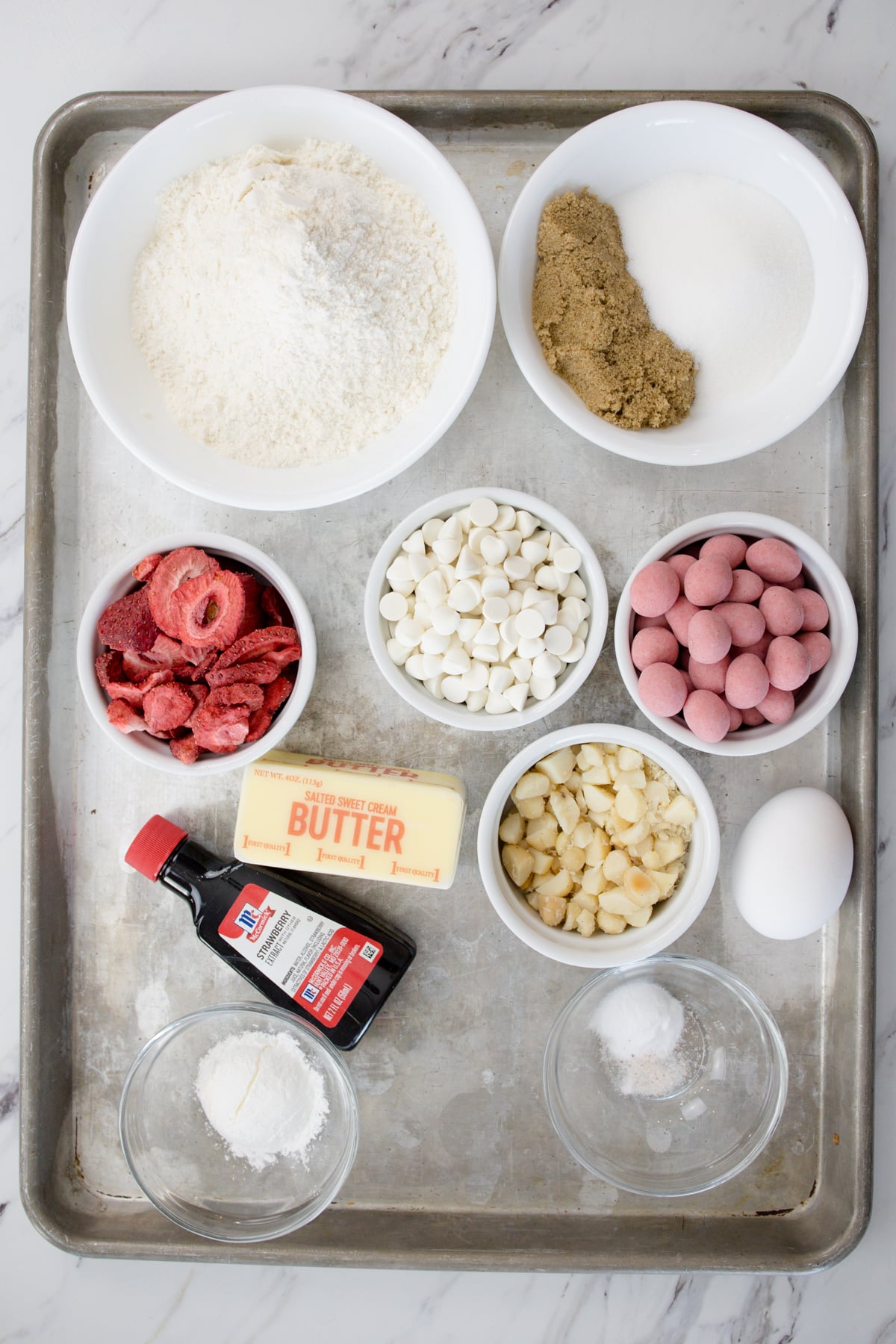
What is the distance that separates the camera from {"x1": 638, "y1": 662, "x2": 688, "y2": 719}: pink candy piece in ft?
2.59

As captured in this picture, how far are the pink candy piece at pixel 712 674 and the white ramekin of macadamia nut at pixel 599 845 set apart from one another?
0.23 ft

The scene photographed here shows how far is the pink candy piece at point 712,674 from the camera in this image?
0.80 meters

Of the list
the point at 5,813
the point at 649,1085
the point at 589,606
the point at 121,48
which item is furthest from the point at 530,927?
the point at 121,48

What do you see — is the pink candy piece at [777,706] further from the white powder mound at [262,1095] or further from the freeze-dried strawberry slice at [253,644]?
the white powder mound at [262,1095]

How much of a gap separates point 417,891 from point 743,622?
0.43 metres

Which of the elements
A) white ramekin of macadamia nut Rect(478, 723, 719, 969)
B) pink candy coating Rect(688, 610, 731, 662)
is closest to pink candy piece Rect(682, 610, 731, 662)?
pink candy coating Rect(688, 610, 731, 662)

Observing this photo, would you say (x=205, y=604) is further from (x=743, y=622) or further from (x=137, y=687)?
(x=743, y=622)

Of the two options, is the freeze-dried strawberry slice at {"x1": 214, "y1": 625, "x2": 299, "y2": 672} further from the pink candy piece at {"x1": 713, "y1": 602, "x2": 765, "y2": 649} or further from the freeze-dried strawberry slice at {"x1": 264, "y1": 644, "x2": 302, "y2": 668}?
the pink candy piece at {"x1": 713, "y1": 602, "x2": 765, "y2": 649}

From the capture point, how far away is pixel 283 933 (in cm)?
85

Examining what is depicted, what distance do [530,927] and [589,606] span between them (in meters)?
0.32

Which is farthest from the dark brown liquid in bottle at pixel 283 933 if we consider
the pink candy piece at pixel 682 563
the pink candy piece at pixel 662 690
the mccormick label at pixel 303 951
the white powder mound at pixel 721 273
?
the white powder mound at pixel 721 273

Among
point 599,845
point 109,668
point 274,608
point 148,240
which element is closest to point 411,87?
point 148,240

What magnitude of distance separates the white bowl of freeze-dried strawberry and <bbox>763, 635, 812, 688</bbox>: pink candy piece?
1.42 ft

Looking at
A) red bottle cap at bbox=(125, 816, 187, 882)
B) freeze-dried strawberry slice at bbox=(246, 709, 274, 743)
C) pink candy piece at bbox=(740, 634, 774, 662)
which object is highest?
pink candy piece at bbox=(740, 634, 774, 662)
